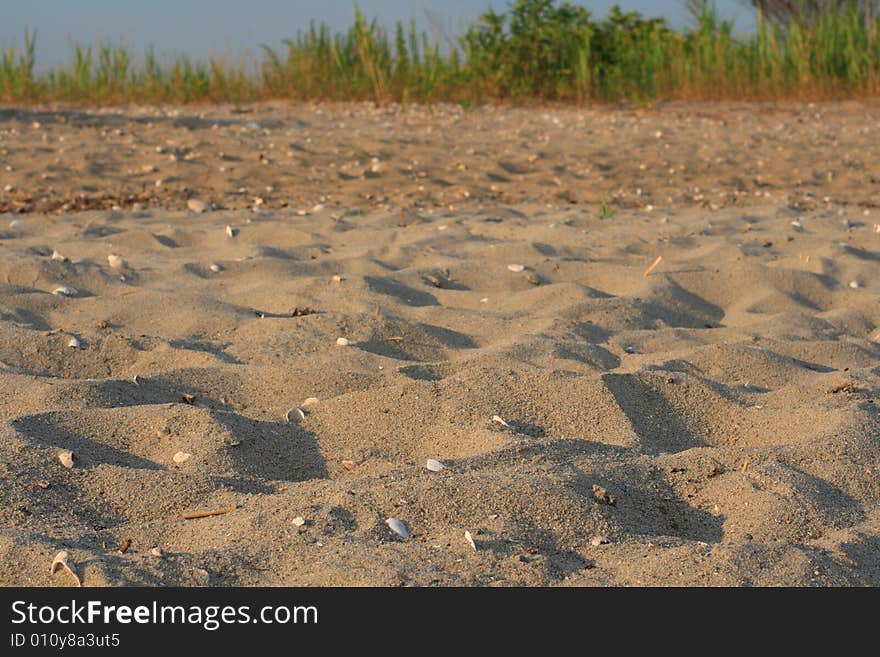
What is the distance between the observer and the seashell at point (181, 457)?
7.22 ft

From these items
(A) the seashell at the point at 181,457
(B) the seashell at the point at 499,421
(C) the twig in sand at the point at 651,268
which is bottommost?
(B) the seashell at the point at 499,421

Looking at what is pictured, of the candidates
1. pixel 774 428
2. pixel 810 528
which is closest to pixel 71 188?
pixel 774 428

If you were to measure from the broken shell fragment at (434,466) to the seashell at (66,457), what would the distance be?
0.69 metres

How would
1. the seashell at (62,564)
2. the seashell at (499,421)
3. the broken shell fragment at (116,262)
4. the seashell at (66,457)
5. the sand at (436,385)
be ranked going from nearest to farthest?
the seashell at (62,564) < the sand at (436,385) < the seashell at (66,457) < the seashell at (499,421) < the broken shell fragment at (116,262)

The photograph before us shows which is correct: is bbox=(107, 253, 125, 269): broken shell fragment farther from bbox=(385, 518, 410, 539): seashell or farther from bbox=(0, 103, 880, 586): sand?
bbox=(385, 518, 410, 539): seashell

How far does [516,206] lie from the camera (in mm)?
5629

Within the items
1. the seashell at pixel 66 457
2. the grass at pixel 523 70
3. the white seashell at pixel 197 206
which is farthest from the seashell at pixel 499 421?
the grass at pixel 523 70

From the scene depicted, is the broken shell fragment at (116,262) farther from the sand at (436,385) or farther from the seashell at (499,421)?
the seashell at (499,421)

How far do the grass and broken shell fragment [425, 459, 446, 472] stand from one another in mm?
7509

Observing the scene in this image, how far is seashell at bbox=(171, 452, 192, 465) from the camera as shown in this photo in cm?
220

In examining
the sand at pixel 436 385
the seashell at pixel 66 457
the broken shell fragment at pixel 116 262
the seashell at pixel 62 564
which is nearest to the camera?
the seashell at pixel 62 564

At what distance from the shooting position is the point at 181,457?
2213 millimetres

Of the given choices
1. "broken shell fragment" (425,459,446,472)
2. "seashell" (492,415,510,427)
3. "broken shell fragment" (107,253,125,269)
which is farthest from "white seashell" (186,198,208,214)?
"broken shell fragment" (425,459,446,472)
